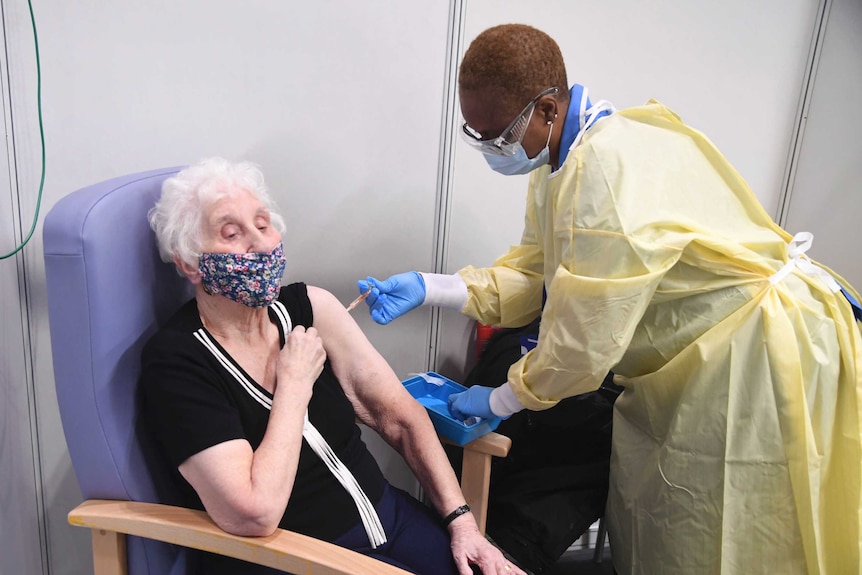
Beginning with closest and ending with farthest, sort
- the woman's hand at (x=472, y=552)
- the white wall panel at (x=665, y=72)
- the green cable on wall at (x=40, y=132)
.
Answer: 1. the woman's hand at (x=472, y=552)
2. the green cable on wall at (x=40, y=132)
3. the white wall panel at (x=665, y=72)

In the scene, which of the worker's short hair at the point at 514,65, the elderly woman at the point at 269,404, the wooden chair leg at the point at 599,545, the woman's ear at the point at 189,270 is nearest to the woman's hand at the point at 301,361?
the elderly woman at the point at 269,404

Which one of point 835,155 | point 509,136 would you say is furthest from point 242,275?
point 835,155

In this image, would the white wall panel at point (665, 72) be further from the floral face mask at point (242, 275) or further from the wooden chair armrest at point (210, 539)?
the wooden chair armrest at point (210, 539)

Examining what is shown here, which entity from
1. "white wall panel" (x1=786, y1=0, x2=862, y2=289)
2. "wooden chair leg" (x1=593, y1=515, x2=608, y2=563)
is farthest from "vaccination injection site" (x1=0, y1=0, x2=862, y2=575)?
"wooden chair leg" (x1=593, y1=515, x2=608, y2=563)

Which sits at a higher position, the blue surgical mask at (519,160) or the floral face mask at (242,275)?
the blue surgical mask at (519,160)

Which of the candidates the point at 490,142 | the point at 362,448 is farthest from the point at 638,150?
the point at 362,448

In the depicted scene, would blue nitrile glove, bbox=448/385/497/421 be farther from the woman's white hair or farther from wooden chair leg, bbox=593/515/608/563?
wooden chair leg, bbox=593/515/608/563

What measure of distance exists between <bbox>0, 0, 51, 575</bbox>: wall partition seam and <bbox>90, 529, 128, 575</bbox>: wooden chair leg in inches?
26.5

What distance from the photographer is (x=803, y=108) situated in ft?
7.04

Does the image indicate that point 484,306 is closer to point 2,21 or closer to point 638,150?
point 638,150

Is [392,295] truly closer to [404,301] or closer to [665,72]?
[404,301]

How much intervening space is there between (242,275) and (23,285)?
0.77 m

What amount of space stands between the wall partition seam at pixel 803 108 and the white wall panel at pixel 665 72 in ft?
0.06

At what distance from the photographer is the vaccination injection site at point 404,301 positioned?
1138 millimetres
